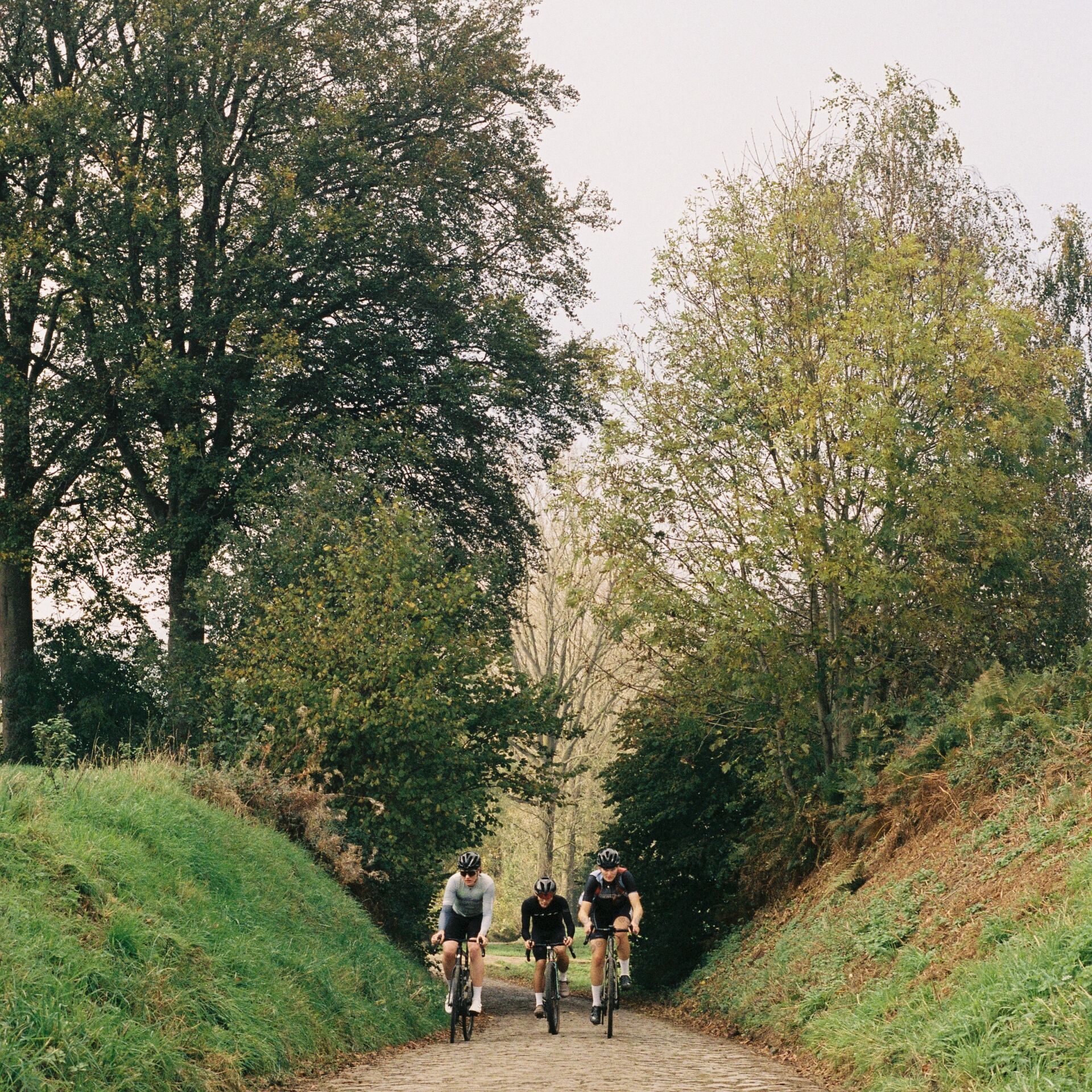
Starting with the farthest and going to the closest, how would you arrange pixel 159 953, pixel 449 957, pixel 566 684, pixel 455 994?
1. pixel 566 684
2. pixel 455 994
3. pixel 449 957
4. pixel 159 953

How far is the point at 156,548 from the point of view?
25.0 metres

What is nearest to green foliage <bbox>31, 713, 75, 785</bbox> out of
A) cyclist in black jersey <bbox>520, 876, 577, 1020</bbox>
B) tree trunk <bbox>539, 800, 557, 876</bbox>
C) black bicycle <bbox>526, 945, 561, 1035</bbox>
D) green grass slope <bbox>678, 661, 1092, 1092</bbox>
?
cyclist in black jersey <bbox>520, 876, 577, 1020</bbox>

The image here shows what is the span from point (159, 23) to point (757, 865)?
2000cm

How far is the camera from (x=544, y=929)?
13180 millimetres

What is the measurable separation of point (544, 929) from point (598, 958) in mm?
880

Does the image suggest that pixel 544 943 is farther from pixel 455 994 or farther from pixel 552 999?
pixel 455 994

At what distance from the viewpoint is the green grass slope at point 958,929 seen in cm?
743

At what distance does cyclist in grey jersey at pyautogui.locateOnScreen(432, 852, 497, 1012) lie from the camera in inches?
490

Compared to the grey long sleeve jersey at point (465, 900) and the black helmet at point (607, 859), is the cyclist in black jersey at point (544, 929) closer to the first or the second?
the grey long sleeve jersey at point (465, 900)

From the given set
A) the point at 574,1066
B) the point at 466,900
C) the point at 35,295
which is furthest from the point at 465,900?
the point at 35,295

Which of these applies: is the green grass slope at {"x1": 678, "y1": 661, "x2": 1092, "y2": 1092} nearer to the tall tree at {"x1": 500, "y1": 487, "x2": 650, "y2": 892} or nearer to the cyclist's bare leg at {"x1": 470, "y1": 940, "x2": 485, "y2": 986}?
the cyclist's bare leg at {"x1": 470, "y1": 940, "x2": 485, "y2": 986}

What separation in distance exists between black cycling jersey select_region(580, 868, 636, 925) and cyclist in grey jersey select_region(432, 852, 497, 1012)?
1106 millimetres

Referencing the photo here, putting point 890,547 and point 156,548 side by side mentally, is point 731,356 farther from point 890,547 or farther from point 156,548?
point 156,548

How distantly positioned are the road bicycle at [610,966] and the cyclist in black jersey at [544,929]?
0.45 metres
